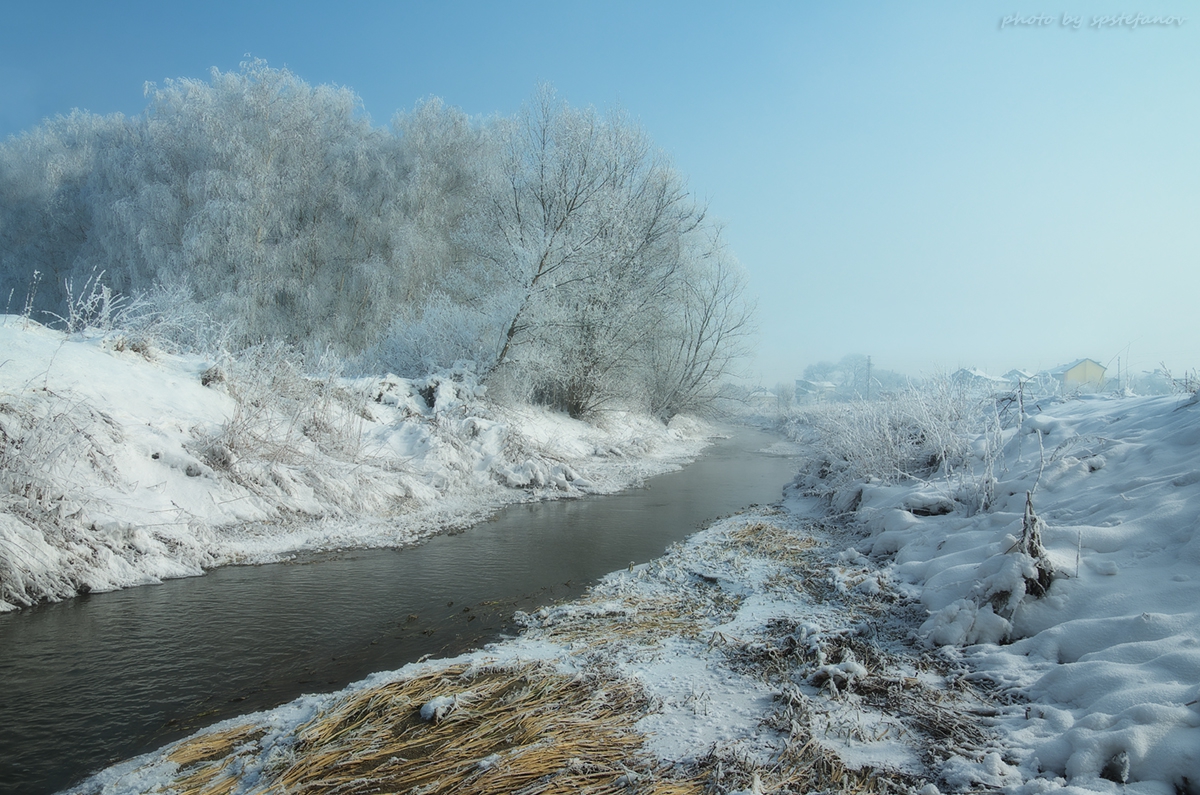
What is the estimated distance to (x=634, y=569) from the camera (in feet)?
20.9

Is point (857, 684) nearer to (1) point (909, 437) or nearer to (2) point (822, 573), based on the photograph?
(2) point (822, 573)

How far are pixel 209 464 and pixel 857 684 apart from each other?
7.53m

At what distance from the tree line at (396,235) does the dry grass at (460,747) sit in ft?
39.3

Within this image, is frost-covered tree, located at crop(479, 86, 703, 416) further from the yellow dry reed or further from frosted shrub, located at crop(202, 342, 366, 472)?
the yellow dry reed

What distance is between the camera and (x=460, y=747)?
2850 millimetres

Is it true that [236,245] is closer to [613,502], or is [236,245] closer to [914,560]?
[613,502]

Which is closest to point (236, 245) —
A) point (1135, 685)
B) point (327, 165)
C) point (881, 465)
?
point (327, 165)

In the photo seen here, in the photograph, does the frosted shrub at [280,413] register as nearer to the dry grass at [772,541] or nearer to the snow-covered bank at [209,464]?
the snow-covered bank at [209,464]

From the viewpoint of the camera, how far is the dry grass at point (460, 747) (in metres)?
2.57

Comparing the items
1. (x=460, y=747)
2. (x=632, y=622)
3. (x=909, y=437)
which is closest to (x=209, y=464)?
(x=632, y=622)

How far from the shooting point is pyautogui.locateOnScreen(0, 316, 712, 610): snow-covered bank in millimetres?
5312

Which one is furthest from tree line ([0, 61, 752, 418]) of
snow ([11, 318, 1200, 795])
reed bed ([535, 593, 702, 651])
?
reed bed ([535, 593, 702, 651])

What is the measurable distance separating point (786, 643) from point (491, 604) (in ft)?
8.81

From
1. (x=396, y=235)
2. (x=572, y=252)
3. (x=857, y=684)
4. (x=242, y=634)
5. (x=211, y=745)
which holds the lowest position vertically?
(x=242, y=634)
